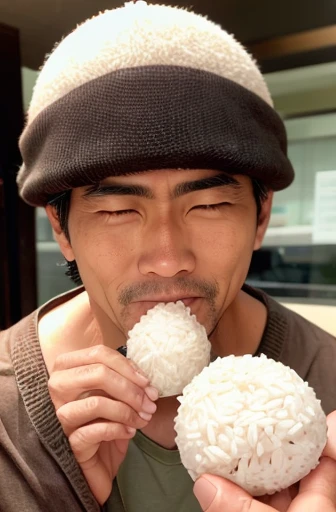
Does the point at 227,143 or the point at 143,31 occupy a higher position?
the point at 143,31

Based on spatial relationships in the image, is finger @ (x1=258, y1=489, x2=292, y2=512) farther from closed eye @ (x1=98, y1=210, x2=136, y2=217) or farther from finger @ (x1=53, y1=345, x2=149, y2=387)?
closed eye @ (x1=98, y1=210, x2=136, y2=217)

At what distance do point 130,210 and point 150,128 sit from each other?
174 millimetres

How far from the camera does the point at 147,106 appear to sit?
778 millimetres

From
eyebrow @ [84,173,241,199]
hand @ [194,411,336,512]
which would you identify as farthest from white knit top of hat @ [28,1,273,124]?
hand @ [194,411,336,512]

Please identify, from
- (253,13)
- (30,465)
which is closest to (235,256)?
(30,465)

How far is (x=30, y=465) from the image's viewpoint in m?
0.92

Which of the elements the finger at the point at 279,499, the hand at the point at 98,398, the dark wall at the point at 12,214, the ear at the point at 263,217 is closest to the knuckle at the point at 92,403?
the hand at the point at 98,398

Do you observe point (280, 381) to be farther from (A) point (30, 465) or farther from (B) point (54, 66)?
(B) point (54, 66)

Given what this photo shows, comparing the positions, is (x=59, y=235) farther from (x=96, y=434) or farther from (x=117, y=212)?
(x=96, y=434)

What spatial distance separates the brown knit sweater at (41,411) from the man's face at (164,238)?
0.23 meters

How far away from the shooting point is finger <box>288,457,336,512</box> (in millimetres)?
549

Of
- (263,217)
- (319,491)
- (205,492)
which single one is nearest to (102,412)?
(205,492)

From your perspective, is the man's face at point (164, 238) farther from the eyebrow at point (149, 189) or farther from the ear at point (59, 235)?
the ear at point (59, 235)

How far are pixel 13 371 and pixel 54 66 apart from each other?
65cm
